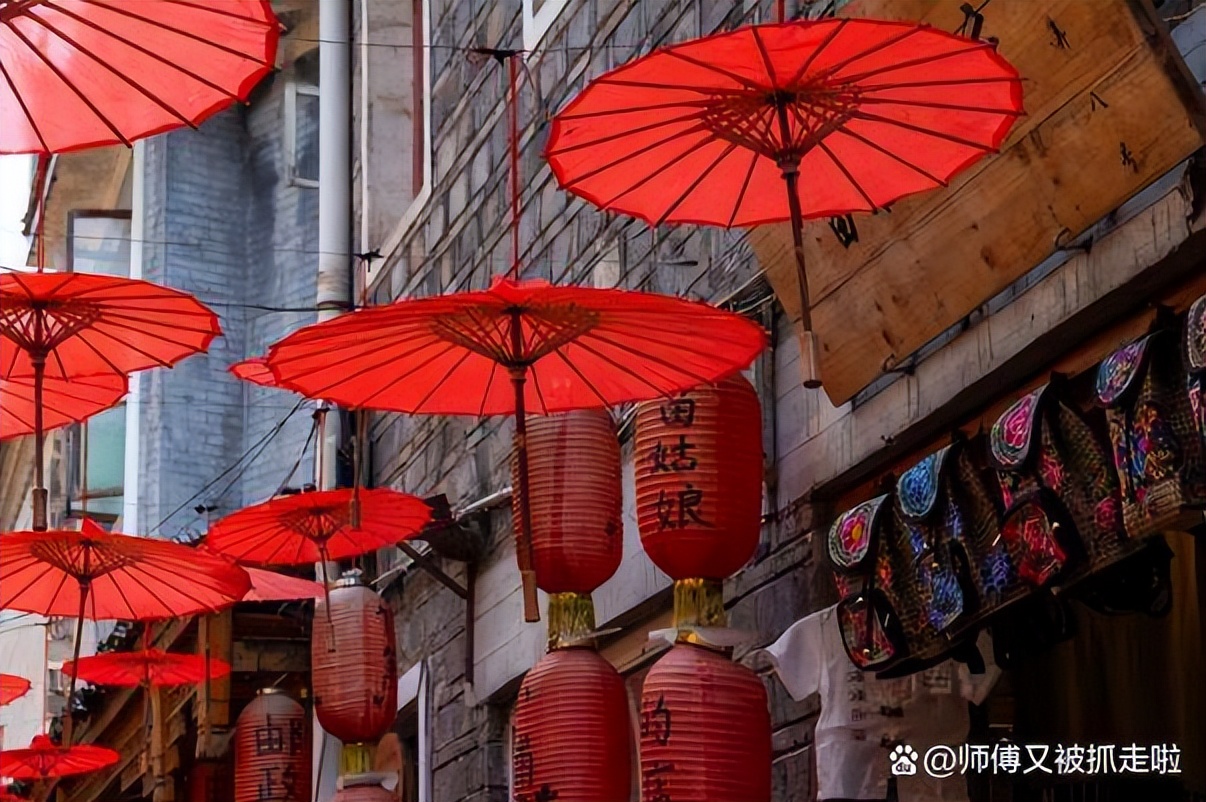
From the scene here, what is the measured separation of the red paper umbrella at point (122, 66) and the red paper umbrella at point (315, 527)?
411 centimetres

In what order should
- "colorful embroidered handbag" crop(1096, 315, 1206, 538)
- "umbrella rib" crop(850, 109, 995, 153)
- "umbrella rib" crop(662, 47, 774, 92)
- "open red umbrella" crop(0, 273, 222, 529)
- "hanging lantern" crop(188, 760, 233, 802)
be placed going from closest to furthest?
"colorful embroidered handbag" crop(1096, 315, 1206, 538)
"umbrella rib" crop(662, 47, 774, 92)
"umbrella rib" crop(850, 109, 995, 153)
"open red umbrella" crop(0, 273, 222, 529)
"hanging lantern" crop(188, 760, 233, 802)

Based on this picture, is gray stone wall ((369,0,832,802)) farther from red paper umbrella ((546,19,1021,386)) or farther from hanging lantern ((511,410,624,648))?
red paper umbrella ((546,19,1021,386))

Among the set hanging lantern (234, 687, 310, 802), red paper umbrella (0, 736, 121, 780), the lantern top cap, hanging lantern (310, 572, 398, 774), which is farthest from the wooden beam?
hanging lantern (310, 572, 398, 774)

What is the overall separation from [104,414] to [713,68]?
1914 centimetres

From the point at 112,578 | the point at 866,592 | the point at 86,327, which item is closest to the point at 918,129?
the point at 866,592

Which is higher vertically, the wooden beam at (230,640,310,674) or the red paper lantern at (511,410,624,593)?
the wooden beam at (230,640,310,674)

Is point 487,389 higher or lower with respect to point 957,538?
higher

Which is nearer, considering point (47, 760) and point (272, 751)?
point (272, 751)

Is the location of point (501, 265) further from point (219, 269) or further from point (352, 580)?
point (219, 269)

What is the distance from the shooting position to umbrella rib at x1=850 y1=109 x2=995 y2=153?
7516 mm

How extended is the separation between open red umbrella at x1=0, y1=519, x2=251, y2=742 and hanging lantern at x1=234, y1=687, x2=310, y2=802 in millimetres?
2027

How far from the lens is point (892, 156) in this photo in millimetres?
7758

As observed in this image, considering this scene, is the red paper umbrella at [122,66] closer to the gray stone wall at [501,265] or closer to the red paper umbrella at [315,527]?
the gray stone wall at [501,265]

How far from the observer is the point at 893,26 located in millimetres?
6969
